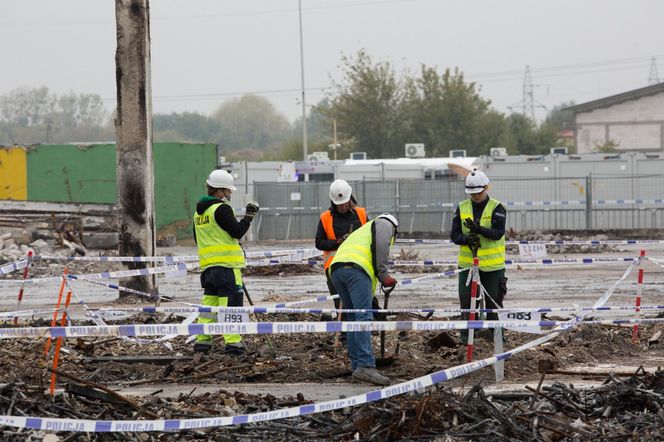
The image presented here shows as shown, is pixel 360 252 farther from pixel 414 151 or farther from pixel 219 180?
pixel 414 151

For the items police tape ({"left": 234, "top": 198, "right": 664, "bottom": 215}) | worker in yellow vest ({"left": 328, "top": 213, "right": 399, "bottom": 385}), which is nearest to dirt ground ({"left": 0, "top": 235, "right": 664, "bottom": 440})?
worker in yellow vest ({"left": 328, "top": 213, "right": 399, "bottom": 385})

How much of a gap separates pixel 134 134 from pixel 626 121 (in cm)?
6162

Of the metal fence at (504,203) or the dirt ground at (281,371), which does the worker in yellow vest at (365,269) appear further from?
the metal fence at (504,203)

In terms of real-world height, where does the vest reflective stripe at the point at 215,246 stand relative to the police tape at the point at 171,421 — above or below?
above

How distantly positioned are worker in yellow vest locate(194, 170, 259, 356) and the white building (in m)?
61.3

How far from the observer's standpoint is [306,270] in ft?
76.7

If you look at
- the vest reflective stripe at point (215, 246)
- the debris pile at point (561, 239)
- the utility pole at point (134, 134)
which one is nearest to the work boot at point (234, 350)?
the vest reflective stripe at point (215, 246)

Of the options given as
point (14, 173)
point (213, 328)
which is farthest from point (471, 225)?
point (14, 173)

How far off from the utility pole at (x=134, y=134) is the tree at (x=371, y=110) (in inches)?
2043

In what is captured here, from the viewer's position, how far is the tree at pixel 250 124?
154 m

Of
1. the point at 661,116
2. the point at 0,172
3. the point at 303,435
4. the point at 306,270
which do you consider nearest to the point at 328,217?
the point at 303,435

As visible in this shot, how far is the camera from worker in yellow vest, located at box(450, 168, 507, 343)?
437 inches

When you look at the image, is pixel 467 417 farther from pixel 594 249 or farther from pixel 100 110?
pixel 100 110

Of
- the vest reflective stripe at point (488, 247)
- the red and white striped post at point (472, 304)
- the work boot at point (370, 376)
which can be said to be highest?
the vest reflective stripe at point (488, 247)
